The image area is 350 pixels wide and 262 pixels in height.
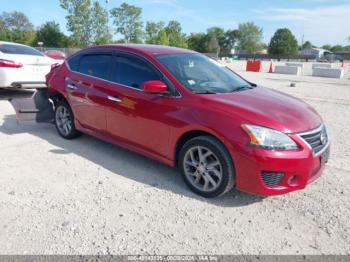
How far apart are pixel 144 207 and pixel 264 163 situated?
1343 mm

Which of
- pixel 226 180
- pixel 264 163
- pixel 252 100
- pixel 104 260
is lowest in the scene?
pixel 104 260

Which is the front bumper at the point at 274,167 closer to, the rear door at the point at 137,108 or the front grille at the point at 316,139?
the front grille at the point at 316,139

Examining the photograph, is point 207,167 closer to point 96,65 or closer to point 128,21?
point 96,65

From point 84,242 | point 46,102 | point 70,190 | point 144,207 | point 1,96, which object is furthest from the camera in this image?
point 1,96

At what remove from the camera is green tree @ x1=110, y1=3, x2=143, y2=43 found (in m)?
88.5

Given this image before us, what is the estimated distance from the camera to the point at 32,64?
9.01 metres

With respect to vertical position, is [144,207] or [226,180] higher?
[226,180]

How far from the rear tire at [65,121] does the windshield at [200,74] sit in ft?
7.00

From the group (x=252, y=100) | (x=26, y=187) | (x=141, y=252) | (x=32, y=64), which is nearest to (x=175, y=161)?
(x=252, y=100)

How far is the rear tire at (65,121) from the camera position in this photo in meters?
5.80

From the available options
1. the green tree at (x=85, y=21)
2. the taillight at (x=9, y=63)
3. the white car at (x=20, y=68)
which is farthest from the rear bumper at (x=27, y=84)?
the green tree at (x=85, y=21)

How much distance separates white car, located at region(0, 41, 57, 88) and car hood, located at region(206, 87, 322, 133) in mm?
6469

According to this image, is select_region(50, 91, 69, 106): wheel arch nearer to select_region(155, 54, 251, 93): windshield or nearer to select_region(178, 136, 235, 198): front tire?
select_region(155, 54, 251, 93): windshield

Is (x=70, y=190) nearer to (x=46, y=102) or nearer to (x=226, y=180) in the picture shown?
(x=226, y=180)
